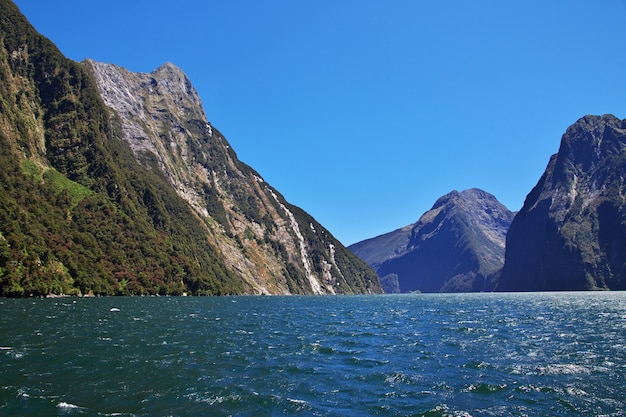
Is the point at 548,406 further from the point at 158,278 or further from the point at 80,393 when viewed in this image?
the point at 158,278

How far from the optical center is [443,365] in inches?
1302

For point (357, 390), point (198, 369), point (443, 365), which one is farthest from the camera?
point (443, 365)

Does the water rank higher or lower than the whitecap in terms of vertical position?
lower

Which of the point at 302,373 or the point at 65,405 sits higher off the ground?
the point at 65,405

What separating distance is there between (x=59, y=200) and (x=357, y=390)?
18495cm

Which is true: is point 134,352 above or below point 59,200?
below

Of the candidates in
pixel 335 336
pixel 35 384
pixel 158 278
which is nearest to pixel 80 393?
pixel 35 384

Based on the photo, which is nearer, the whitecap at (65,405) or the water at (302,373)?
the whitecap at (65,405)

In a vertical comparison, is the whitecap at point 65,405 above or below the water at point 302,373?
above

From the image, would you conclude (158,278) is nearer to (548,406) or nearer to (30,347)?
(30,347)

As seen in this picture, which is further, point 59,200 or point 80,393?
point 59,200

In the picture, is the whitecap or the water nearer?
the whitecap

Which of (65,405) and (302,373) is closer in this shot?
(65,405)

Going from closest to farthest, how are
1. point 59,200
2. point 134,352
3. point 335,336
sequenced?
point 134,352
point 335,336
point 59,200
